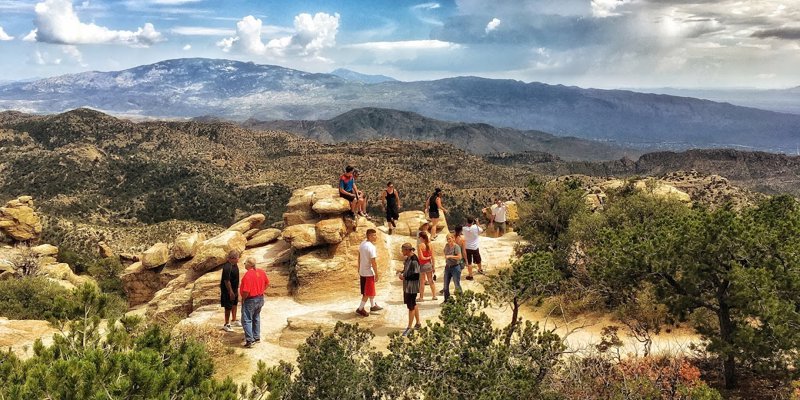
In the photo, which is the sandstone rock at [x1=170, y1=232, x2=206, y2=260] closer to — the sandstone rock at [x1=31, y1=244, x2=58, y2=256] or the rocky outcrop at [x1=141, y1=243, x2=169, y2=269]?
the rocky outcrop at [x1=141, y1=243, x2=169, y2=269]

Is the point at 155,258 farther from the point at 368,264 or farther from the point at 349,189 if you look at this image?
the point at 368,264

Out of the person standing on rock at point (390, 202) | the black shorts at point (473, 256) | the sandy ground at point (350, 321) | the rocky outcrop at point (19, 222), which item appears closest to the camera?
the sandy ground at point (350, 321)

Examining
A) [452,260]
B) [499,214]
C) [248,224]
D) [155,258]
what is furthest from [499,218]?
[155,258]

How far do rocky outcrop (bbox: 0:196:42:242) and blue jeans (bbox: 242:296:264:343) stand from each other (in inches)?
1494

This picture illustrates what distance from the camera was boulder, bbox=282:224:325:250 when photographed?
17.5m

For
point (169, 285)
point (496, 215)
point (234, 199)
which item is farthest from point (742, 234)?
point (234, 199)

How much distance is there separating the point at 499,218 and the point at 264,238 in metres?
11.9

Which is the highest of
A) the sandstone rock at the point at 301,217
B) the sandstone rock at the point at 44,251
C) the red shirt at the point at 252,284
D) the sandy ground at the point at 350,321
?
the sandstone rock at the point at 301,217

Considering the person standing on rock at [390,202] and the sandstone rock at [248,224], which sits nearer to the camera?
the person standing on rock at [390,202]

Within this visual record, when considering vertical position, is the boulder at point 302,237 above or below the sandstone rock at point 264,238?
above

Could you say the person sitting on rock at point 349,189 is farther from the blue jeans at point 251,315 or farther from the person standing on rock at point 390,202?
the blue jeans at point 251,315

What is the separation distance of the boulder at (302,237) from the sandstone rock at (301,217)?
5.47ft

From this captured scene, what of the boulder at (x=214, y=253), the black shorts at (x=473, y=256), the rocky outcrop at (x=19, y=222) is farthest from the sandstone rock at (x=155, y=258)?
the rocky outcrop at (x=19, y=222)

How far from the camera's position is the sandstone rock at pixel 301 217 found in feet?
64.7
